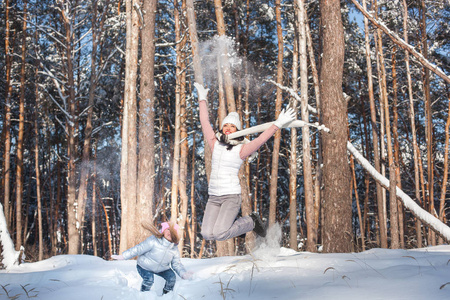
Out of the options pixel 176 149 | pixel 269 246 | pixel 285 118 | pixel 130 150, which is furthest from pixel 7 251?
pixel 176 149

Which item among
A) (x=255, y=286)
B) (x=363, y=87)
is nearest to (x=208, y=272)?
(x=255, y=286)

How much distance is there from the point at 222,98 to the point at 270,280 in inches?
249

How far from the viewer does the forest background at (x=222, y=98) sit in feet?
27.7

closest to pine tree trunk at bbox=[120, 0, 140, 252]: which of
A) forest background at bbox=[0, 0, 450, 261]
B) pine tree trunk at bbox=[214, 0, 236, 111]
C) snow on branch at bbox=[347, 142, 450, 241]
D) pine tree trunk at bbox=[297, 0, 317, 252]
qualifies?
forest background at bbox=[0, 0, 450, 261]

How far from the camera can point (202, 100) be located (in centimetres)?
451

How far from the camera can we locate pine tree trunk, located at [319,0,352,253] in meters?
Result: 5.38

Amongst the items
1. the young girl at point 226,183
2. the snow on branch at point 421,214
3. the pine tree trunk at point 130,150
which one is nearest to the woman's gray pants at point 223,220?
the young girl at point 226,183

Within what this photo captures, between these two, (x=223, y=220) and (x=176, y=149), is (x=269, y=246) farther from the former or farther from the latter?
(x=176, y=149)

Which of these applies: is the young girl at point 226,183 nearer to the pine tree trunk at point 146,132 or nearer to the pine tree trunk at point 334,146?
the pine tree trunk at point 334,146

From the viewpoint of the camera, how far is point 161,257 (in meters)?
3.47

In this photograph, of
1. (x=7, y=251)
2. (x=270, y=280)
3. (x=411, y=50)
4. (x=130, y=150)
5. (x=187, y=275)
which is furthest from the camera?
(x=130, y=150)

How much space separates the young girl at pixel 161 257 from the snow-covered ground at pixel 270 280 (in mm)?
117

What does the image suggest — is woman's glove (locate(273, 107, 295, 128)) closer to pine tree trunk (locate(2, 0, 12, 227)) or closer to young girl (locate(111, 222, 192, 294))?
young girl (locate(111, 222, 192, 294))

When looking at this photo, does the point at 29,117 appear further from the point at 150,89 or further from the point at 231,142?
the point at 231,142
